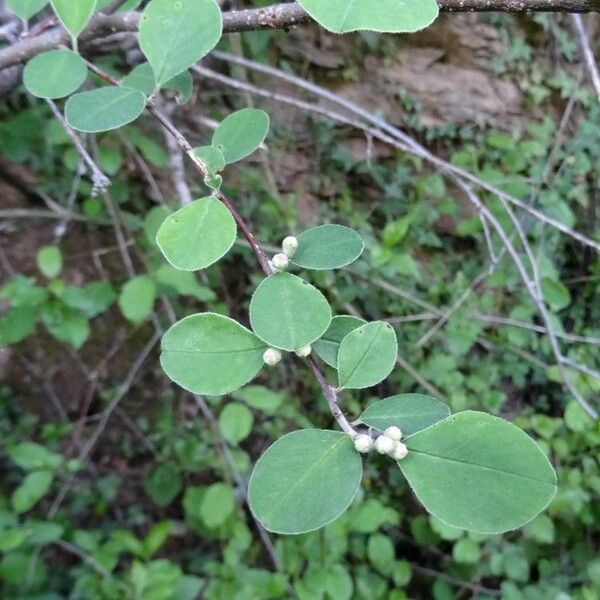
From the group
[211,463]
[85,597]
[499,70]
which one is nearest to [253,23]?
[211,463]

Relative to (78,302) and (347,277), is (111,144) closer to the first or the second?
(78,302)

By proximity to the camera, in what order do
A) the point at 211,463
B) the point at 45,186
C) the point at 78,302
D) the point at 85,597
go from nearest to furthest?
the point at 78,302 → the point at 85,597 → the point at 211,463 → the point at 45,186

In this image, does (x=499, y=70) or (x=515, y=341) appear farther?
(x=499, y=70)

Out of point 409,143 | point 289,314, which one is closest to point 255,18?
point 289,314

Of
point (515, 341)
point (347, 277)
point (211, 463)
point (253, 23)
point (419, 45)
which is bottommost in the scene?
point (211, 463)

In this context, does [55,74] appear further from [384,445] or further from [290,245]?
[384,445]

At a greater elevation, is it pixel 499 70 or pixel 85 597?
pixel 499 70

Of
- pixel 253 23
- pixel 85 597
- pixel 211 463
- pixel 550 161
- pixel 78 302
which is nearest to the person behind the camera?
pixel 253 23
